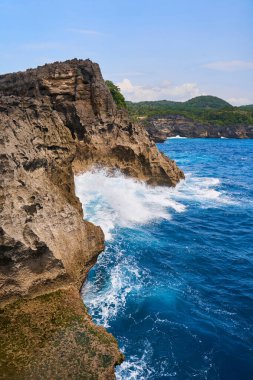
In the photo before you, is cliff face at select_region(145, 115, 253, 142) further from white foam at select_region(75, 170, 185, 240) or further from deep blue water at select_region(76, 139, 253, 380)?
deep blue water at select_region(76, 139, 253, 380)

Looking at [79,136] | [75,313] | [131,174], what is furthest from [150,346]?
[79,136]

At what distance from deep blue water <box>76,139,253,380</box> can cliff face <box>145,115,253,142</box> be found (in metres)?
130

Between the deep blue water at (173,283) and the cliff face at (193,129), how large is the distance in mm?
129566

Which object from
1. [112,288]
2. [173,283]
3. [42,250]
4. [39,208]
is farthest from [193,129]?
[42,250]

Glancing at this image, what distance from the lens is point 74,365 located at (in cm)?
948

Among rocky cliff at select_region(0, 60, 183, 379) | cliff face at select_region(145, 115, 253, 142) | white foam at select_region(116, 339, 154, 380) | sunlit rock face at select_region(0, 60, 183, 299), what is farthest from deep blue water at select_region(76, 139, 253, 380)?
cliff face at select_region(145, 115, 253, 142)

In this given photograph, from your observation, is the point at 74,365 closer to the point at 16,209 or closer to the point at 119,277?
the point at 16,209

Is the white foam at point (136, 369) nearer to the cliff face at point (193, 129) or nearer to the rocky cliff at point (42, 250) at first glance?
the rocky cliff at point (42, 250)

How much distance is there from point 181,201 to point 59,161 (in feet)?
69.4

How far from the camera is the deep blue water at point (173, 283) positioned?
45.9 ft

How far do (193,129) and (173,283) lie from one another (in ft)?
494

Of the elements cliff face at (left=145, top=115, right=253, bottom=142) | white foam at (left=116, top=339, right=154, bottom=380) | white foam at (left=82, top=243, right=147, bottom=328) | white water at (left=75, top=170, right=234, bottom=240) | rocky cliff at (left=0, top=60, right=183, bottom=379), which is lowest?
white foam at (left=116, top=339, right=154, bottom=380)

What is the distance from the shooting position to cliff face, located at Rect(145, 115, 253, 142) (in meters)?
162

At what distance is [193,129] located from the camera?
536 ft
